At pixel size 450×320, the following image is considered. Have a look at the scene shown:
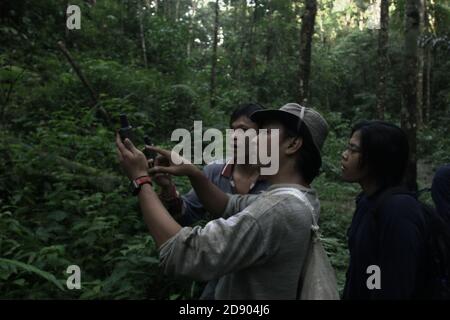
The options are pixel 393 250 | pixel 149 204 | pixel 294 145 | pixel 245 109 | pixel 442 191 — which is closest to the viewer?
pixel 149 204

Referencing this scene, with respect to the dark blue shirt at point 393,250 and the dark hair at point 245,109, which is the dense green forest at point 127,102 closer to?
the dark hair at point 245,109

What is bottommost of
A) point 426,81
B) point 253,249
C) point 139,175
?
point 253,249

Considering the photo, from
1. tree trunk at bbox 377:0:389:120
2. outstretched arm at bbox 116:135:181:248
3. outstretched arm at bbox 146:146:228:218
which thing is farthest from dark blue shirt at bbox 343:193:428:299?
tree trunk at bbox 377:0:389:120

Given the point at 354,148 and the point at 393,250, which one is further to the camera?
the point at 354,148

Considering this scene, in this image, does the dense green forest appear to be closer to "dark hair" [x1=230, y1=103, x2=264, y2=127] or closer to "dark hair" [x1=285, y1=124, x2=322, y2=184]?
"dark hair" [x1=230, y1=103, x2=264, y2=127]

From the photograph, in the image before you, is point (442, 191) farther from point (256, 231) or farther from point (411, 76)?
point (411, 76)

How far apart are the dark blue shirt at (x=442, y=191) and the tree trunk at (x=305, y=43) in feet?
20.7

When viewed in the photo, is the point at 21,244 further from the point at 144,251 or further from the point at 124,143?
the point at 124,143

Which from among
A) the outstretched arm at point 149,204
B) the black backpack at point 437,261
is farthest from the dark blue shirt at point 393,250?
the outstretched arm at point 149,204

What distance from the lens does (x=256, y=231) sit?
170 cm

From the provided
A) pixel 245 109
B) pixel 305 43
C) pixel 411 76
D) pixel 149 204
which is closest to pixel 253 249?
pixel 149 204

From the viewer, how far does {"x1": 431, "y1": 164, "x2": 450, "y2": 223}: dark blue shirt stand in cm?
365

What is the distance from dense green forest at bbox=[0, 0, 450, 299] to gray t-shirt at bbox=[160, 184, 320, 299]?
6.58 ft

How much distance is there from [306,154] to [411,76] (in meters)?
6.68
